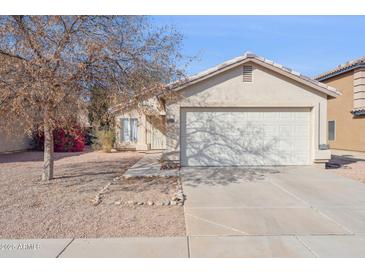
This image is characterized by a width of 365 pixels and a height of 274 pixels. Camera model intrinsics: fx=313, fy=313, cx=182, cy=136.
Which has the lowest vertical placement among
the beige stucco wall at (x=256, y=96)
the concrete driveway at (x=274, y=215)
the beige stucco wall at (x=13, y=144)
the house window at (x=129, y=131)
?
the concrete driveway at (x=274, y=215)

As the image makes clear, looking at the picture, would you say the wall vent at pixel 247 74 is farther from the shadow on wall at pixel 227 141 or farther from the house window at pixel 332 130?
the house window at pixel 332 130

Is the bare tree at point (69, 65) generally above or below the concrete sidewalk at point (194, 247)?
above

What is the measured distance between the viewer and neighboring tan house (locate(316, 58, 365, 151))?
66.1 feet

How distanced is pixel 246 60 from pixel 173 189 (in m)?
6.38

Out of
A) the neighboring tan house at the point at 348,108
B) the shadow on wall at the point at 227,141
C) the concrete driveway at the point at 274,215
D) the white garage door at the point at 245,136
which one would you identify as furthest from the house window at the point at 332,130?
the concrete driveway at the point at 274,215

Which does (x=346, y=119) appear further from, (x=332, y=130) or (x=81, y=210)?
(x=81, y=210)

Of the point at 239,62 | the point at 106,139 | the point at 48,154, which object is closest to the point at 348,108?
the point at 239,62

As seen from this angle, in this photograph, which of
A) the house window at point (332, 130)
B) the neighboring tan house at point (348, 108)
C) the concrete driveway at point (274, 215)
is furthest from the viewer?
the house window at point (332, 130)

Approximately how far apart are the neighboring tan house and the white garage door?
966 centimetres

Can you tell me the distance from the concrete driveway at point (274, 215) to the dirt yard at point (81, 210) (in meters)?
0.64

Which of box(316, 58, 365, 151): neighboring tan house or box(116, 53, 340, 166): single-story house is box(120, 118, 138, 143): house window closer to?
box(116, 53, 340, 166): single-story house

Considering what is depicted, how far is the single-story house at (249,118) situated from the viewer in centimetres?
1230
